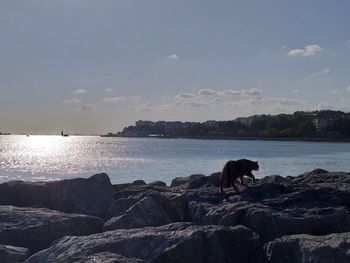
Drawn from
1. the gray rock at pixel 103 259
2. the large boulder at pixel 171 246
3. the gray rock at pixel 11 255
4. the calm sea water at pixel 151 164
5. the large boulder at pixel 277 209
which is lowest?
the calm sea water at pixel 151 164

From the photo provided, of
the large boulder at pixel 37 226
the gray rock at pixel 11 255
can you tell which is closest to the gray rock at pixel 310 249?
the gray rock at pixel 11 255

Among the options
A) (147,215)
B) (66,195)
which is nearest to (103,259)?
(147,215)

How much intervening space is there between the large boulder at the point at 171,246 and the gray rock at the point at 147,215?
203 cm

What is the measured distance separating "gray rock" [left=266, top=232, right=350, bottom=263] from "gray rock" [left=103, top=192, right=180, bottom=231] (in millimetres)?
3386

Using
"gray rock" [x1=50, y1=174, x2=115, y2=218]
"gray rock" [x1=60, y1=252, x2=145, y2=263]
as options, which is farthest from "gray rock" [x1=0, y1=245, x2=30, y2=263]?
"gray rock" [x1=50, y1=174, x2=115, y2=218]

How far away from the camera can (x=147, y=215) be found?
11.4 metres

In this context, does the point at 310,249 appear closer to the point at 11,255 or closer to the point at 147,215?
the point at 147,215

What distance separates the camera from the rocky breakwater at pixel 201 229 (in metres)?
8.18

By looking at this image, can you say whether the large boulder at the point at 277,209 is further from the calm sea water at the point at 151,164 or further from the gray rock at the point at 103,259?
the calm sea water at the point at 151,164

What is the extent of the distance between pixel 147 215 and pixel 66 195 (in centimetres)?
451

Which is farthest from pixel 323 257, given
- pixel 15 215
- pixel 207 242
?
pixel 15 215

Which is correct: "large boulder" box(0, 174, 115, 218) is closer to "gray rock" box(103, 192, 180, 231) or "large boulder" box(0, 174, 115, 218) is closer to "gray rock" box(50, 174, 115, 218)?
"gray rock" box(50, 174, 115, 218)

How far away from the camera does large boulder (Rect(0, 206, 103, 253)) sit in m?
10.8

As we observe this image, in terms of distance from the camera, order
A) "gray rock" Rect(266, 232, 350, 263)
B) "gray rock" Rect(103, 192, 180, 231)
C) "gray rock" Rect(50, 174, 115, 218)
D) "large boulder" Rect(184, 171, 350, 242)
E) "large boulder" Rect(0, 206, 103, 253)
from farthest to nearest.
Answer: "gray rock" Rect(50, 174, 115, 218) < "gray rock" Rect(103, 192, 180, 231) < "large boulder" Rect(0, 206, 103, 253) < "large boulder" Rect(184, 171, 350, 242) < "gray rock" Rect(266, 232, 350, 263)
